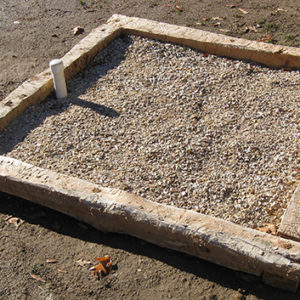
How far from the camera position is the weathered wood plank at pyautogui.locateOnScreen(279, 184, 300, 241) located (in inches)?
135

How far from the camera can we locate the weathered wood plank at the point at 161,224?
3.32 m

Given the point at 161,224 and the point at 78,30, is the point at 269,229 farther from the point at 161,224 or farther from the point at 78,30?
the point at 78,30

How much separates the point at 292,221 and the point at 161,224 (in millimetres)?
948

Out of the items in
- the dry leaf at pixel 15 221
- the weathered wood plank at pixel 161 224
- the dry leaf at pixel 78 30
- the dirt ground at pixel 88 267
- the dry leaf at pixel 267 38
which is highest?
the weathered wood plank at pixel 161 224

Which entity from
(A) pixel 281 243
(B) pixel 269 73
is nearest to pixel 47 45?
(B) pixel 269 73

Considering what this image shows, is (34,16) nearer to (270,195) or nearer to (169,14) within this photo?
(169,14)

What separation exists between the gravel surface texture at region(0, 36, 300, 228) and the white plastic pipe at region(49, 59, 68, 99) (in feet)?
0.34

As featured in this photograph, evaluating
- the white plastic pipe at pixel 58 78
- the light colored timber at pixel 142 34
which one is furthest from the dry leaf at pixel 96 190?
the white plastic pipe at pixel 58 78

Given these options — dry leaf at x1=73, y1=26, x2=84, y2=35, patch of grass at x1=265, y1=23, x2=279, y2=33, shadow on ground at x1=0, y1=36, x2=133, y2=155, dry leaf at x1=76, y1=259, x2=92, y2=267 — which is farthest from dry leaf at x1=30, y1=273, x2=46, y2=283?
patch of grass at x1=265, y1=23, x2=279, y2=33

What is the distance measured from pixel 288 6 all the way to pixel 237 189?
14.3 feet

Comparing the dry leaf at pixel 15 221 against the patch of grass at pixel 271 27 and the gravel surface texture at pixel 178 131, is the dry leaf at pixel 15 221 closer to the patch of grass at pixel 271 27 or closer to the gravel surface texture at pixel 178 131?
the gravel surface texture at pixel 178 131

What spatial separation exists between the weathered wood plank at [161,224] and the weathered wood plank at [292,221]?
Result: 100mm

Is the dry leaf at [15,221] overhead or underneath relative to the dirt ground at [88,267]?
overhead

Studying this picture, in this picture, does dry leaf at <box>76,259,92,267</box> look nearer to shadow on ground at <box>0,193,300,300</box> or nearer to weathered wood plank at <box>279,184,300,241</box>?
shadow on ground at <box>0,193,300,300</box>
